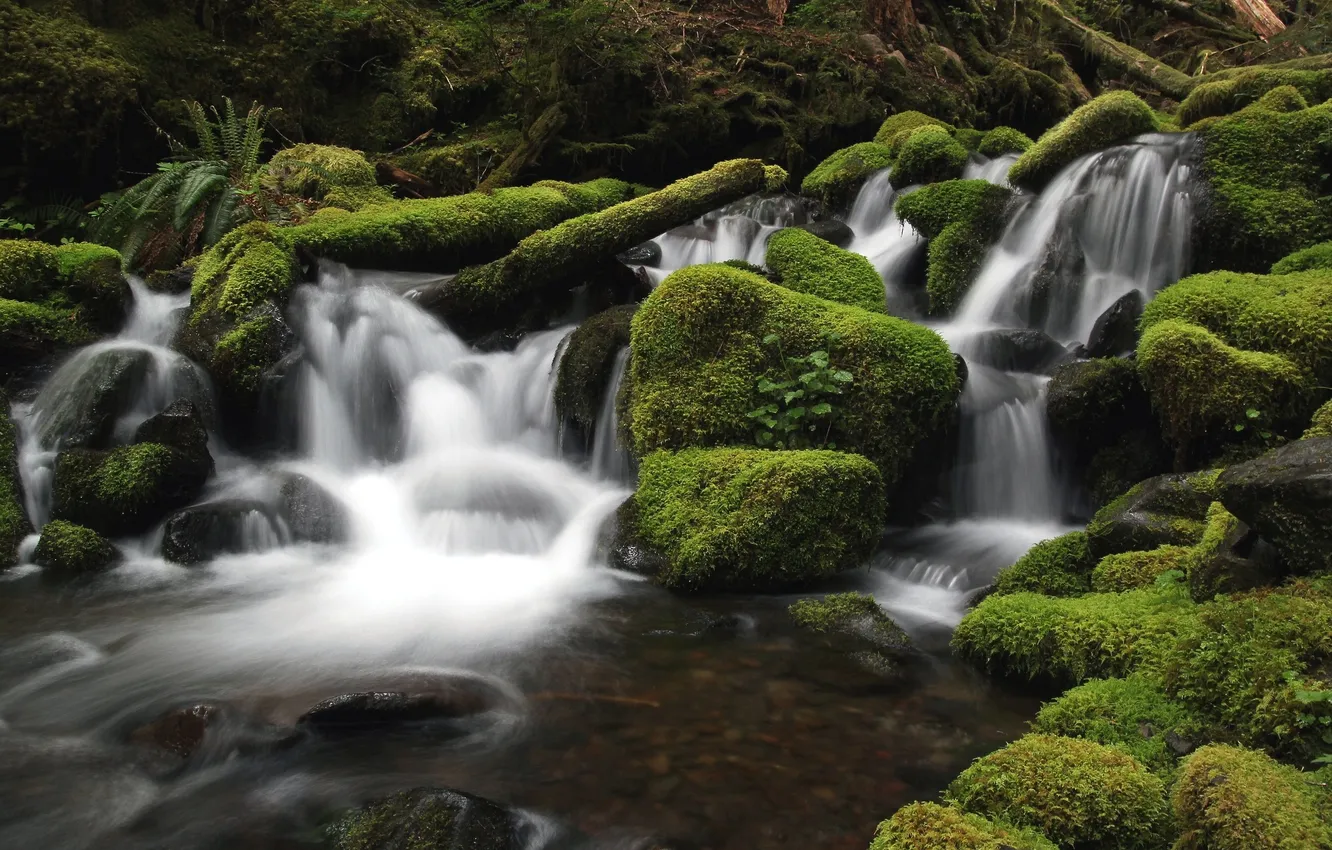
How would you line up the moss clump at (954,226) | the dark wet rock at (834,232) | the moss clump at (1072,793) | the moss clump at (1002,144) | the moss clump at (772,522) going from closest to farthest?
the moss clump at (1072,793), the moss clump at (772,522), the moss clump at (954,226), the dark wet rock at (834,232), the moss clump at (1002,144)

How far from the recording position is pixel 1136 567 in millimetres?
4883

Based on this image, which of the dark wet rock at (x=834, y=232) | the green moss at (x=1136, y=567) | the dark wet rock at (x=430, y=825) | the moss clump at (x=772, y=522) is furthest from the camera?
the dark wet rock at (x=834, y=232)

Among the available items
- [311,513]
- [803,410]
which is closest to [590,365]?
[803,410]

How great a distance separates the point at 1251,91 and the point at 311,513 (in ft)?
38.0

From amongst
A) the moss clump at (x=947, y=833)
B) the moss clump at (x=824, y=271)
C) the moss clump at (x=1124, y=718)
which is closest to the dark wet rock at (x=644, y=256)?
the moss clump at (x=824, y=271)

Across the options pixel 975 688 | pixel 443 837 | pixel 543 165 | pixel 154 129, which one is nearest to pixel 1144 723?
pixel 975 688

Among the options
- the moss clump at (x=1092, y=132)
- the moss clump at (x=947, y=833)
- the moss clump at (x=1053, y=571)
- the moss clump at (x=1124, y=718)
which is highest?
the moss clump at (x=1092, y=132)

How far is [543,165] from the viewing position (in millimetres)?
13391

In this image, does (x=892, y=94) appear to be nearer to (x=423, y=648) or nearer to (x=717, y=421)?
(x=717, y=421)

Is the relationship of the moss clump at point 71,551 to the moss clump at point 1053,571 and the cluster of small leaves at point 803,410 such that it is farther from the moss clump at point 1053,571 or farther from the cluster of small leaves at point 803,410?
the moss clump at point 1053,571

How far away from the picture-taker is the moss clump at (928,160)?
37.9 feet

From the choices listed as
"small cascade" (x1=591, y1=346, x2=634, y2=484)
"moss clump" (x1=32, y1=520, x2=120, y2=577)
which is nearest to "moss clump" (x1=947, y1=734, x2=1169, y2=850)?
"small cascade" (x1=591, y1=346, x2=634, y2=484)

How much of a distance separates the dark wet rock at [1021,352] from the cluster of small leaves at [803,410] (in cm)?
238

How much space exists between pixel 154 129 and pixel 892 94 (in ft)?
37.8
